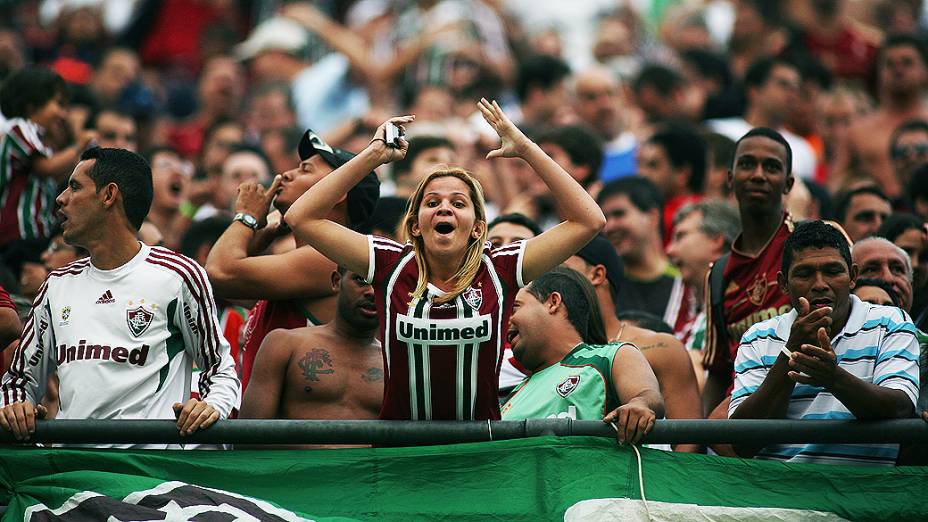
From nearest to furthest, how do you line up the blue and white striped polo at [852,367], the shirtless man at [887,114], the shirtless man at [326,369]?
the blue and white striped polo at [852,367], the shirtless man at [326,369], the shirtless man at [887,114]

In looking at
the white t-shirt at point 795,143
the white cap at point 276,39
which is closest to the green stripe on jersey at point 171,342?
the white t-shirt at point 795,143

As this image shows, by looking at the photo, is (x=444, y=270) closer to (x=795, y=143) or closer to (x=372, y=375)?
(x=372, y=375)

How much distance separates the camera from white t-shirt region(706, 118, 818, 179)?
1279cm

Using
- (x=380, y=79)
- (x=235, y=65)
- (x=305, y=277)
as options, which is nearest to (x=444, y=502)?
(x=305, y=277)

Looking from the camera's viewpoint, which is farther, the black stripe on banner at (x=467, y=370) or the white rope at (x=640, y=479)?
the black stripe on banner at (x=467, y=370)

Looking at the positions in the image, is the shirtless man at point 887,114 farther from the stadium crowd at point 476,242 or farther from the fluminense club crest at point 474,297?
the fluminense club crest at point 474,297

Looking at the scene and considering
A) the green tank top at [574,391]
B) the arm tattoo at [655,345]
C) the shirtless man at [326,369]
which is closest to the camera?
the green tank top at [574,391]

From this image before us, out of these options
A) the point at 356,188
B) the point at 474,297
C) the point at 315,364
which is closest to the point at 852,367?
the point at 474,297

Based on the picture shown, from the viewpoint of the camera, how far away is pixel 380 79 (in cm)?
1600

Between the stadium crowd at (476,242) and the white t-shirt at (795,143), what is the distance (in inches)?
2.3

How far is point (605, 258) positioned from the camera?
348 inches

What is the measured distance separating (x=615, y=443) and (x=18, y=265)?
16.4 feet

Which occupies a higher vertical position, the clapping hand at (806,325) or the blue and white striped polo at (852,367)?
the clapping hand at (806,325)

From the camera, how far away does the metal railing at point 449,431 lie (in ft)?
20.5
